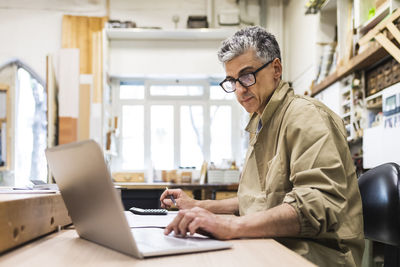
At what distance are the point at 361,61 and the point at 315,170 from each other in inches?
68.4

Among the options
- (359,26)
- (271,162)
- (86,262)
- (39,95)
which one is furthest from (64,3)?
(86,262)

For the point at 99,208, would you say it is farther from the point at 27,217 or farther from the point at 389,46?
the point at 389,46

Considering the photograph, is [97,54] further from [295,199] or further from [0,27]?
[295,199]

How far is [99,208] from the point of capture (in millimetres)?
834

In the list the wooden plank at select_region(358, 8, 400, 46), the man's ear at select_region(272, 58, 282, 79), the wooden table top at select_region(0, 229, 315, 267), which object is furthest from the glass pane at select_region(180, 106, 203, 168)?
the wooden table top at select_region(0, 229, 315, 267)

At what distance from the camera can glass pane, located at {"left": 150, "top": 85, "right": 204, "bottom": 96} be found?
5527mm

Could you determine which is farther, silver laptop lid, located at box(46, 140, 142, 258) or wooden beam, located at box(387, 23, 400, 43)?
wooden beam, located at box(387, 23, 400, 43)

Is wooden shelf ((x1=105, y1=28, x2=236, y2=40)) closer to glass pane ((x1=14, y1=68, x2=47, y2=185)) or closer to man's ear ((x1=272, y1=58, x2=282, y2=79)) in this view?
glass pane ((x1=14, y1=68, x2=47, y2=185))

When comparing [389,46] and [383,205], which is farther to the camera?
[389,46]

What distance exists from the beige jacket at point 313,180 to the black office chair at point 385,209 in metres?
0.08

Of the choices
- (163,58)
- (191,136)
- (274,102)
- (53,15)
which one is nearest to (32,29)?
(53,15)

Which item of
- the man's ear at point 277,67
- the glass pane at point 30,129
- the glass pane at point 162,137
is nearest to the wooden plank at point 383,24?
the man's ear at point 277,67

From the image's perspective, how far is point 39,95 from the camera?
5434 mm

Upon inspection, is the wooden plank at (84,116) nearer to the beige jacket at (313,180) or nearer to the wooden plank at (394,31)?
the wooden plank at (394,31)
